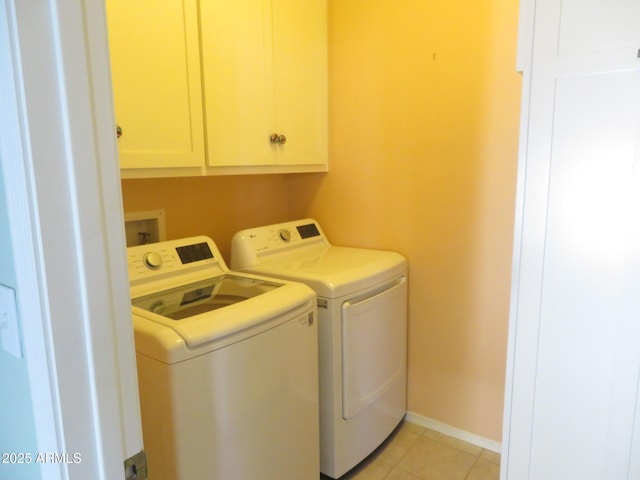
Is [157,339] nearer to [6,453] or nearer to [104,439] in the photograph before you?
[6,453]

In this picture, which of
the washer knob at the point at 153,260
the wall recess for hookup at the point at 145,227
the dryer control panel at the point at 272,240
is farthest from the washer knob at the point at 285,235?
the washer knob at the point at 153,260

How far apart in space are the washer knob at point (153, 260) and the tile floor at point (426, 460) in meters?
1.16

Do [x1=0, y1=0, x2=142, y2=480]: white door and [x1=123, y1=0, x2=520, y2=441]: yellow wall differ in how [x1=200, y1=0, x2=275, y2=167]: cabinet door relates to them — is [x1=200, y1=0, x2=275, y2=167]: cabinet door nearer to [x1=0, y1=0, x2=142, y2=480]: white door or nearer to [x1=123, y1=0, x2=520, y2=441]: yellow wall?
[x1=123, y1=0, x2=520, y2=441]: yellow wall

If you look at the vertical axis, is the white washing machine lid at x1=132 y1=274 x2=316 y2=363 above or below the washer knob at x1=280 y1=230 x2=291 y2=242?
below

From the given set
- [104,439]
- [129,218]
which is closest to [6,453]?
[104,439]

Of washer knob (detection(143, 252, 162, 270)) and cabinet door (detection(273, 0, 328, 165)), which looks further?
cabinet door (detection(273, 0, 328, 165))

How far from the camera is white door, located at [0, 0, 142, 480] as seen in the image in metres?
0.56

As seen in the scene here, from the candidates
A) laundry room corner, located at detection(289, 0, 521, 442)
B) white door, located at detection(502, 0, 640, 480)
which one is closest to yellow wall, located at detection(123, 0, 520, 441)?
laundry room corner, located at detection(289, 0, 521, 442)

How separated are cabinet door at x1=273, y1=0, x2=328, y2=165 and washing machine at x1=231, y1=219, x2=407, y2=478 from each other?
0.42 m

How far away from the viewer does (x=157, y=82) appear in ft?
5.10

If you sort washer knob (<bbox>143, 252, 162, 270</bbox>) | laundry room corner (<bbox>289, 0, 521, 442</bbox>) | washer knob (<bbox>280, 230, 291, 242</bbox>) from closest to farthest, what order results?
washer knob (<bbox>143, 252, 162, 270</bbox>), laundry room corner (<bbox>289, 0, 521, 442</bbox>), washer knob (<bbox>280, 230, 291, 242</bbox>)

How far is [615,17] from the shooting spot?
36.5 inches

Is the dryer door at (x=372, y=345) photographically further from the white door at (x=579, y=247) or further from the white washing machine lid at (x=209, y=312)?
the white door at (x=579, y=247)

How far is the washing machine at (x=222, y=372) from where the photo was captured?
1.21 m
